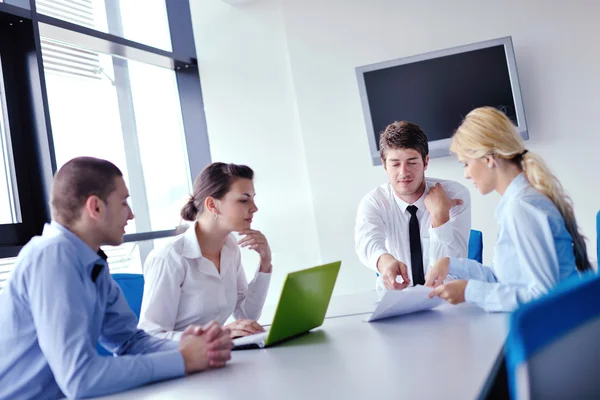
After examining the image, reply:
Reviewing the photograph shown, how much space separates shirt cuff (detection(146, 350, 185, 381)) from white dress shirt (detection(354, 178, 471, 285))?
55.5 inches

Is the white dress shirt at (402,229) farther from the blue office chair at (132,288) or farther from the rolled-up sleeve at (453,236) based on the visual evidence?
the blue office chair at (132,288)

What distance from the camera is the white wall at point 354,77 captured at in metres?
4.64

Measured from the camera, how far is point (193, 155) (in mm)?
5535

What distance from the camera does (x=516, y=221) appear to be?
6.22 feet

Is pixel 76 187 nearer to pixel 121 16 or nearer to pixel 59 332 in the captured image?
pixel 59 332

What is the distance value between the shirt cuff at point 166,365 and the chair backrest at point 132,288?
104 cm

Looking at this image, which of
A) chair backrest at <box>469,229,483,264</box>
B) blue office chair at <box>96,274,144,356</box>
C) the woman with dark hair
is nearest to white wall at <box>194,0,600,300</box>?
chair backrest at <box>469,229,483,264</box>

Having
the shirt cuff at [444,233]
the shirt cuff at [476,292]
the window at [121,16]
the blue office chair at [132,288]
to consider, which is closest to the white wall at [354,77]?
the window at [121,16]

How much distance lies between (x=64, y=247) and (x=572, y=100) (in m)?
3.90

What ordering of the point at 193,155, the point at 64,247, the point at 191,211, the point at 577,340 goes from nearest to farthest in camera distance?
the point at 577,340
the point at 64,247
the point at 191,211
the point at 193,155

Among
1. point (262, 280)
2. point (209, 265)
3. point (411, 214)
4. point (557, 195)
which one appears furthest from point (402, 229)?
point (557, 195)

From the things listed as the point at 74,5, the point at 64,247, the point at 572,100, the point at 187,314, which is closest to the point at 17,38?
the point at 74,5

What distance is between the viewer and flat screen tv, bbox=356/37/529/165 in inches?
183

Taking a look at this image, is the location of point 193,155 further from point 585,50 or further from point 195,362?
point 195,362
